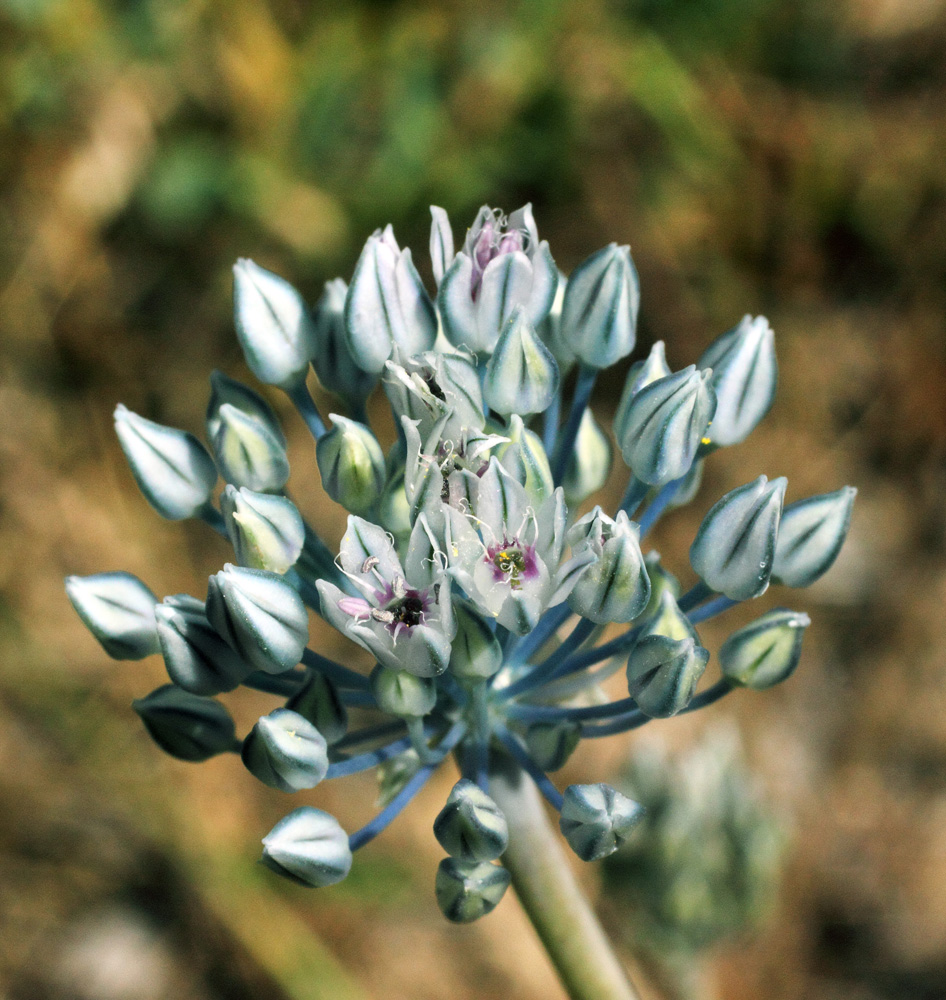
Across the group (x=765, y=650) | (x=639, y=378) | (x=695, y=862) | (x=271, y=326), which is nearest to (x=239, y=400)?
(x=271, y=326)

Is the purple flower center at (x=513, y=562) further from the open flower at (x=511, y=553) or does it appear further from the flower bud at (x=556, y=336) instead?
the flower bud at (x=556, y=336)

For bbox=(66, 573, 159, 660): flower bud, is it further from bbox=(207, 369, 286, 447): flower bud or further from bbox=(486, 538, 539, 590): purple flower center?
bbox=(486, 538, 539, 590): purple flower center

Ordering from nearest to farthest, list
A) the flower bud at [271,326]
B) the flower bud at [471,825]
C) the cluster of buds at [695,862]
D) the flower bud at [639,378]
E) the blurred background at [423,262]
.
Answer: the flower bud at [471,825] < the flower bud at [639,378] < the flower bud at [271,326] < the cluster of buds at [695,862] < the blurred background at [423,262]

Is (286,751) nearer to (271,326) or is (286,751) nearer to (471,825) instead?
(471,825)

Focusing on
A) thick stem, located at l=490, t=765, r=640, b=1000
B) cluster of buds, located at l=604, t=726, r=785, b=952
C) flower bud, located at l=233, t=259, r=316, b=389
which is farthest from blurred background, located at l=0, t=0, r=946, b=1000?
flower bud, located at l=233, t=259, r=316, b=389

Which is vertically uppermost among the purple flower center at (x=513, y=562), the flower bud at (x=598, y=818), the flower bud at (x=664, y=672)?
the purple flower center at (x=513, y=562)

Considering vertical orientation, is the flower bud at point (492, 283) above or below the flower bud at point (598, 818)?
above

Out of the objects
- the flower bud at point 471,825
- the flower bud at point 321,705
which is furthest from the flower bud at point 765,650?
the flower bud at point 321,705
